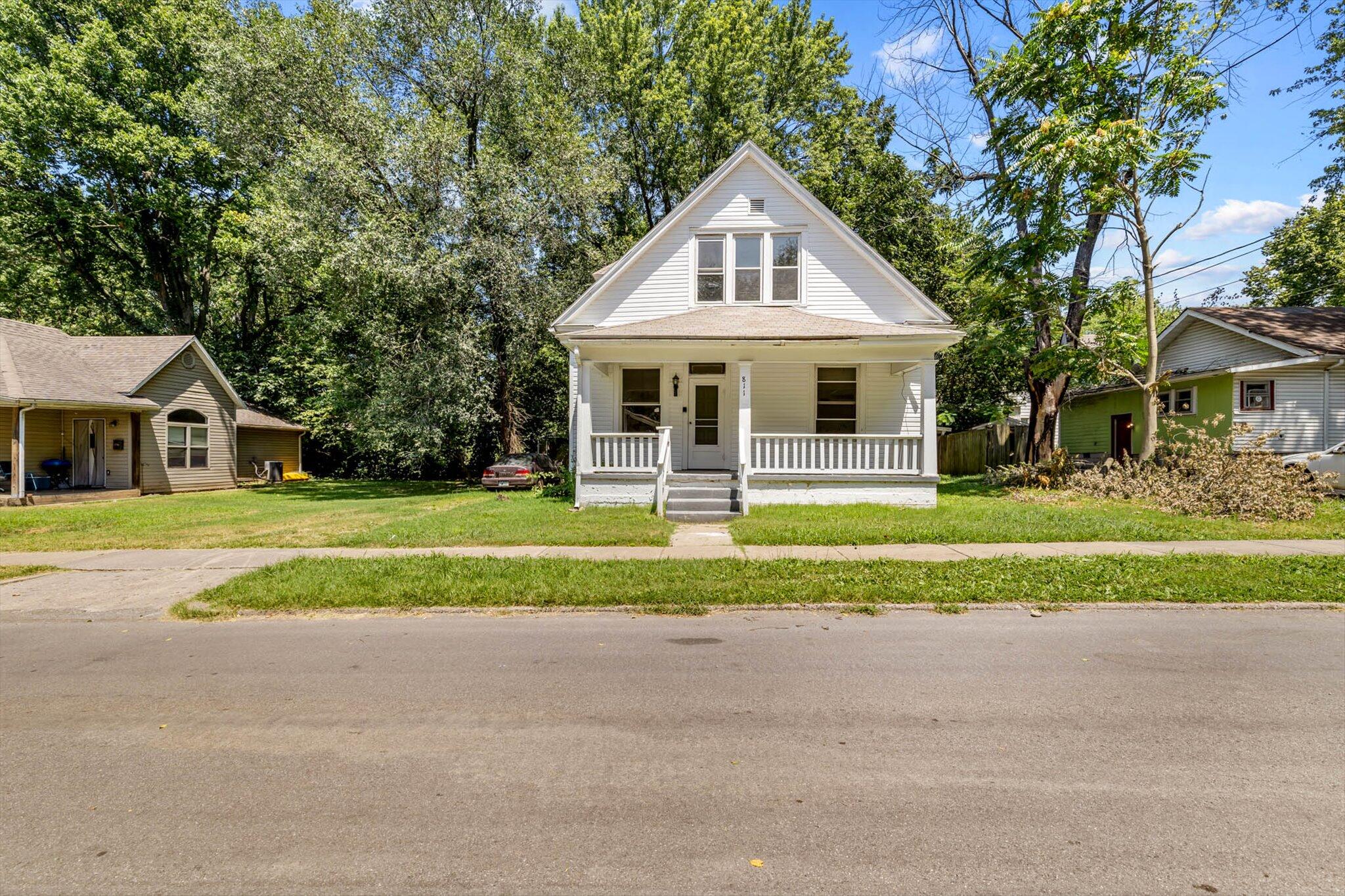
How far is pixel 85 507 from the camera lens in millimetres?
17391

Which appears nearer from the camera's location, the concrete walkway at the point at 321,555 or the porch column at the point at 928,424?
the concrete walkway at the point at 321,555

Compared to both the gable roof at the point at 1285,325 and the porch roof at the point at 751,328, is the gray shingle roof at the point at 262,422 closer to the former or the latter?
the porch roof at the point at 751,328

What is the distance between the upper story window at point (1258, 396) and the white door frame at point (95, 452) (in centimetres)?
3475

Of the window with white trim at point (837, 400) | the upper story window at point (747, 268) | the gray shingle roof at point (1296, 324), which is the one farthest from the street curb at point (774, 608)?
the gray shingle roof at point (1296, 324)

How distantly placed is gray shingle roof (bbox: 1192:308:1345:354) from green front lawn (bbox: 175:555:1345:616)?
14698 millimetres

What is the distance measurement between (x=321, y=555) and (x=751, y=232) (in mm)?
12123

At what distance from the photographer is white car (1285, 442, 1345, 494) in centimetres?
1571

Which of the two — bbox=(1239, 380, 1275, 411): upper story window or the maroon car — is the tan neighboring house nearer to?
the maroon car

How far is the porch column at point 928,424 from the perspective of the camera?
14250 millimetres

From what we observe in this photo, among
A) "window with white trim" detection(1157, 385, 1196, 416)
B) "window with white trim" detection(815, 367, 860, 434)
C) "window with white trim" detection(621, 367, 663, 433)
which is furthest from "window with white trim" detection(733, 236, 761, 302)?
"window with white trim" detection(1157, 385, 1196, 416)

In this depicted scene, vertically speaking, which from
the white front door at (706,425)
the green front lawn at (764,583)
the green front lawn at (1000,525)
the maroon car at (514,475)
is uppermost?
the white front door at (706,425)

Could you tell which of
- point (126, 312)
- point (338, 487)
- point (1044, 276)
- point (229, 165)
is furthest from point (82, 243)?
point (1044, 276)

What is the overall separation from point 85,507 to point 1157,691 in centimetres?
2256

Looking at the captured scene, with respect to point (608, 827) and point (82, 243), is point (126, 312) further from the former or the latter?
point (608, 827)
